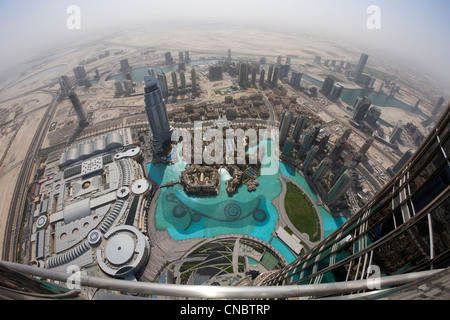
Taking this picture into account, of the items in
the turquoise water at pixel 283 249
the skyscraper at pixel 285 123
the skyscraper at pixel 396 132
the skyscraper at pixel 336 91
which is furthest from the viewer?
the skyscraper at pixel 336 91

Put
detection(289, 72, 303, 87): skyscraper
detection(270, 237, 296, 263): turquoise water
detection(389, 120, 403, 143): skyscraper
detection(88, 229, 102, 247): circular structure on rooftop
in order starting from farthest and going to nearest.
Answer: detection(289, 72, 303, 87): skyscraper
detection(389, 120, 403, 143): skyscraper
detection(270, 237, 296, 263): turquoise water
detection(88, 229, 102, 247): circular structure on rooftop

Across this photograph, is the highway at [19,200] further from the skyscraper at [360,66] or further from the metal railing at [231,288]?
the skyscraper at [360,66]

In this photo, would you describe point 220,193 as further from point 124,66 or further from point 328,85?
point 124,66

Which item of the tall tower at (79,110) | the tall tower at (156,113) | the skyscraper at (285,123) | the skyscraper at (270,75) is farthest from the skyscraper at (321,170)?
the tall tower at (79,110)

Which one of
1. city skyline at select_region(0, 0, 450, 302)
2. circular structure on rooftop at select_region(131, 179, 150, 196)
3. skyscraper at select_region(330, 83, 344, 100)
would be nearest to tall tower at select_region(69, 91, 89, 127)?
city skyline at select_region(0, 0, 450, 302)

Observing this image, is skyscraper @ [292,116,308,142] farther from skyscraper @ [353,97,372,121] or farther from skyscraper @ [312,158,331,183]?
skyscraper @ [353,97,372,121]

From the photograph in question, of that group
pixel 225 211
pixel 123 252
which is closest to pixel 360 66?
pixel 225 211
